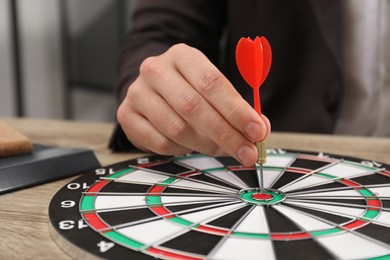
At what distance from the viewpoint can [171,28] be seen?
1.22 meters

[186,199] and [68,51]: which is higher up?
[68,51]

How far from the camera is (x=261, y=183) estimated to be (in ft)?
1.71

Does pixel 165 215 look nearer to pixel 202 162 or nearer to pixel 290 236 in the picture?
pixel 290 236

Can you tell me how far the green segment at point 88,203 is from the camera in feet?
1.53

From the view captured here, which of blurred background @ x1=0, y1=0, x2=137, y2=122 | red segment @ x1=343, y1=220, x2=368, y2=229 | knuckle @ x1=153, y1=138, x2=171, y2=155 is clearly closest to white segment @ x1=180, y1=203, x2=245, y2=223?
red segment @ x1=343, y1=220, x2=368, y2=229

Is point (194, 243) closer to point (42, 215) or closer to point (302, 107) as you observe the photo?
point (42, 215)

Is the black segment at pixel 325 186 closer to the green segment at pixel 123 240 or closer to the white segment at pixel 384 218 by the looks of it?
the white segment at pixel 384 218

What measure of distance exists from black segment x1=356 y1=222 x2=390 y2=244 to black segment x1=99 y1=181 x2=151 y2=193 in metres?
0.22

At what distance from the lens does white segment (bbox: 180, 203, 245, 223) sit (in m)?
0.43

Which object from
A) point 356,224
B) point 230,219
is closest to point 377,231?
point 356,224

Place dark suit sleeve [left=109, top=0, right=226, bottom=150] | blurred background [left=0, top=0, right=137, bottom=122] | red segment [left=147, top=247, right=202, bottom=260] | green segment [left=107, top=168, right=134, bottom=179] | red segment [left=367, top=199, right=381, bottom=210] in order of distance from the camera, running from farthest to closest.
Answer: blurred background [left=0, top=0, right=137, bottom=122] < dark suit sleeve [left=109, top=0, right=226, bottom=150] < green segment [left=107, top=168, right=134, bottom=179] < red segment [left=367, top=199, right=381, bottom=210] < red segment [left=147, top=247, right=202, bottom=260]

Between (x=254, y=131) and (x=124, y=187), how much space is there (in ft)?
0.51

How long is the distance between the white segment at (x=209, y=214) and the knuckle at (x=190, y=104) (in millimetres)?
160

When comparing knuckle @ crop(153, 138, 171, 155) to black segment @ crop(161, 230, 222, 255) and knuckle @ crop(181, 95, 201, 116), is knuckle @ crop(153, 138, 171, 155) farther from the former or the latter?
black segment @ crop(161, 230, 222, 255)
